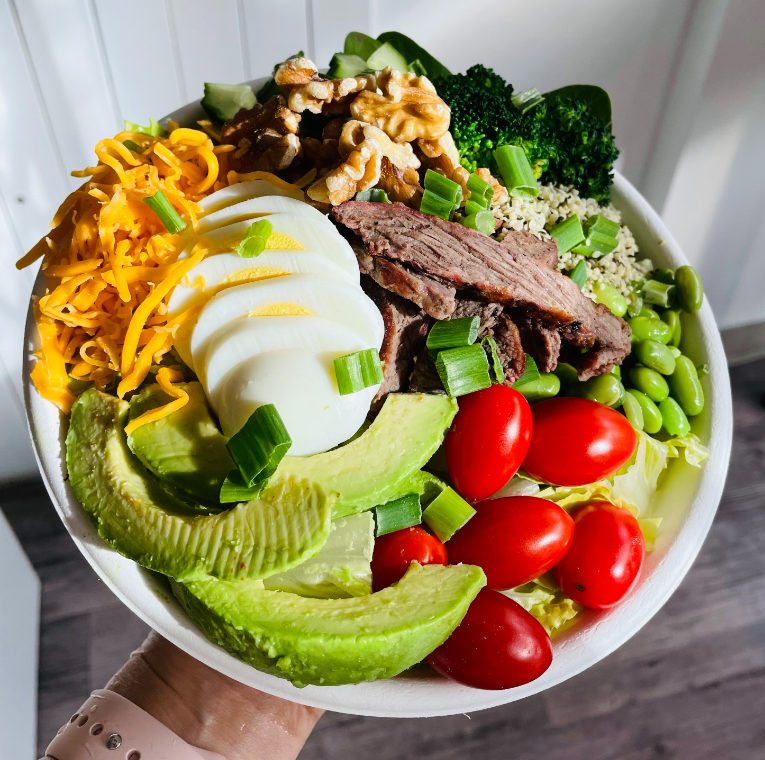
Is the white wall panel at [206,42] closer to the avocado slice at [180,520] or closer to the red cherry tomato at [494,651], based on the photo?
the avocado slice at [180,520]

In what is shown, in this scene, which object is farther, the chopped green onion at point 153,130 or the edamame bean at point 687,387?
the edamame bean at point 687,387

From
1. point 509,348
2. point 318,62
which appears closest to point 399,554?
point 509,348

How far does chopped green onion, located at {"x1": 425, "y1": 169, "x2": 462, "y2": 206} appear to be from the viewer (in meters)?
1.50

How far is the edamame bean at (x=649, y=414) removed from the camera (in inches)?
67.4

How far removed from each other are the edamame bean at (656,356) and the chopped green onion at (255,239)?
97 centimetres

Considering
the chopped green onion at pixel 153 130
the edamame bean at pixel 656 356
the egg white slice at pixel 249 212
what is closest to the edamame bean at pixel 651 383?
the edamame bean at pixel 656 356

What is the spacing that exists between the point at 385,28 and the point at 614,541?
186cm

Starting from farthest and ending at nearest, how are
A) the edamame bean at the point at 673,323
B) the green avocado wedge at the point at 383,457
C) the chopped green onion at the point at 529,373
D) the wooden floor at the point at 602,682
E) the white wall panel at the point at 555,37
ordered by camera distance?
the wooden floor at the point at 602,682 < the white wall panel at the point at 555,37 < the edamame bean at the point at 673,323 < the chopped green onion at the point at 529,373 < the green avocado wedge at the point at 383,457

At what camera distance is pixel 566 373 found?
1.75 metres

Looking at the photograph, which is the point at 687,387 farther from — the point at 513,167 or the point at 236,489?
the point at 236,489

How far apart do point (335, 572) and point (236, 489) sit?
0.25 m

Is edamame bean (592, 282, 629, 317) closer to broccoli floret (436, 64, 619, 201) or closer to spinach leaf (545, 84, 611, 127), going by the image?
broccoli floret (436, 64, 619, 201)

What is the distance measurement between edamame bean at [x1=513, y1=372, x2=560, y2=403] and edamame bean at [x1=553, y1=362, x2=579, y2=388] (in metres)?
0.05

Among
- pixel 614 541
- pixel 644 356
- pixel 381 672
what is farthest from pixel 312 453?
pixel 644 356
